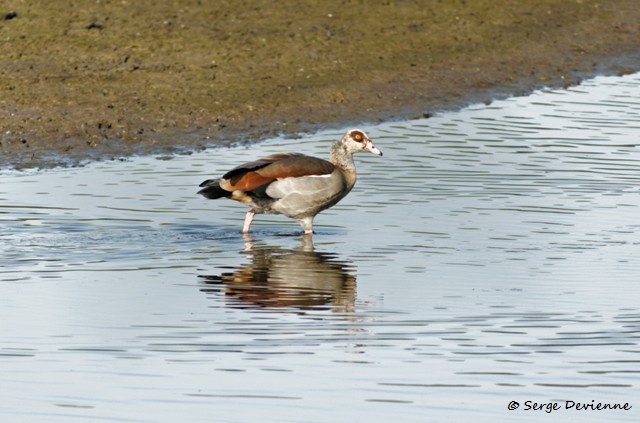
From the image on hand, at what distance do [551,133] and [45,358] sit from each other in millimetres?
9012

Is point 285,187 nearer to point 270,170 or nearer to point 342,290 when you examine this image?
point 270,170

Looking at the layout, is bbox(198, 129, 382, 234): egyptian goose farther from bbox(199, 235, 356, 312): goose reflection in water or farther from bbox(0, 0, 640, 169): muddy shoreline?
bbox(0, 0, 640, 169): muddy shoreline

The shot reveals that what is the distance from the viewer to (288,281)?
10.1 metres

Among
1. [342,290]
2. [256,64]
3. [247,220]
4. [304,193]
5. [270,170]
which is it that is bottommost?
[342,290]

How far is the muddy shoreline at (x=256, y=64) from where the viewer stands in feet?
52.3

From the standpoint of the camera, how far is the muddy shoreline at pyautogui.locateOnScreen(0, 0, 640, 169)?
1593 centimetres

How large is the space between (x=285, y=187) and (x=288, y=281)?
2103 mm

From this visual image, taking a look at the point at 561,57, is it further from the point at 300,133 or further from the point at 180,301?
the point at 180,301

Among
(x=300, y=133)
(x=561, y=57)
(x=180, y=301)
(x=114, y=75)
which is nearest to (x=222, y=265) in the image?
(x=180, y=301)

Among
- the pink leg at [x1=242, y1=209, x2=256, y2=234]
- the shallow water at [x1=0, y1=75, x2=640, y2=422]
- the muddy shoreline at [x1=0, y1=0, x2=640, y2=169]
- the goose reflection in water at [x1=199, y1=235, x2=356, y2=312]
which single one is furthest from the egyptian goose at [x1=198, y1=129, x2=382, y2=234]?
the muddy shoreline at [x1=0, y1=0, x2=640, y2=169]

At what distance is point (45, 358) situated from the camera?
7836 millimetres

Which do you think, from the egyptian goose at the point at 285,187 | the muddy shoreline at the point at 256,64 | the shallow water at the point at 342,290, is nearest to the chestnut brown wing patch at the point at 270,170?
the egyptian goose at the point at 285,187

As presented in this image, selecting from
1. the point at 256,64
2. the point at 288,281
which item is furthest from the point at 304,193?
the point at 256,64

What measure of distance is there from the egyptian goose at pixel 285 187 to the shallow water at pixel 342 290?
22 cm
